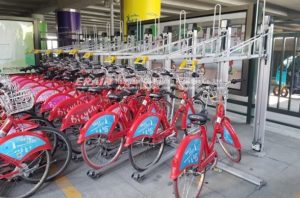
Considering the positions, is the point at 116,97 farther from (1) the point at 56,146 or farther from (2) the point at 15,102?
(2) the point at 15,102

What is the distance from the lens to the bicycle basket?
2.14 meters

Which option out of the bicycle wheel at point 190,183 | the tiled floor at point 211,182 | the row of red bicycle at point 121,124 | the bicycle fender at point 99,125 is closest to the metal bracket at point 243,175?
the tiled floor at point 211,182

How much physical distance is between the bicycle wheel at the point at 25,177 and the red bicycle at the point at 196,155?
1.28 meters

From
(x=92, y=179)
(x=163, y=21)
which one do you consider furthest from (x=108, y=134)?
(x=163, y=21)

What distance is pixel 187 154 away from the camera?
73.6 inches

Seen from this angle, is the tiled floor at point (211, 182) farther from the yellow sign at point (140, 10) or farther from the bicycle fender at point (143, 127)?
the yellow sign at point (140, 10)

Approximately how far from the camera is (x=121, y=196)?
226cm

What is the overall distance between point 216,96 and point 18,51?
5080 mm

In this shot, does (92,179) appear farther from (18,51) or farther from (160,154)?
(18,51)

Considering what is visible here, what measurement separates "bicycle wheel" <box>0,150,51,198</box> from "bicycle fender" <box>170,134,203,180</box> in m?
1.28

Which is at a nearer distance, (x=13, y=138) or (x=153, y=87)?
(x=13, y=138)

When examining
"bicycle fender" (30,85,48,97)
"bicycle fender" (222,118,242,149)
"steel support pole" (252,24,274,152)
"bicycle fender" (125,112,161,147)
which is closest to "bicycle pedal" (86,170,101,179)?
"bicycle fender" (125,112,161,147)

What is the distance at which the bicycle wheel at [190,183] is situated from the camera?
2.06 meters

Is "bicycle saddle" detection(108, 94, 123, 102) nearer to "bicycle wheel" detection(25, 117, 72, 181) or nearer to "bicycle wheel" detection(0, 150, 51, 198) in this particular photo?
"bicycle wheel" detection(25, 117, 72, 181)
